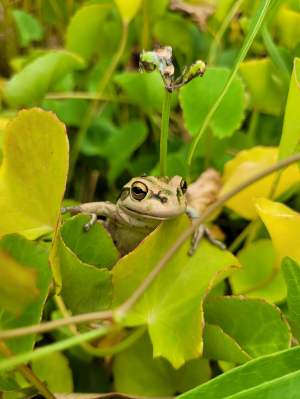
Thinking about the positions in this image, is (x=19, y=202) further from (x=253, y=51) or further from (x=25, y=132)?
(x=253, y=51)

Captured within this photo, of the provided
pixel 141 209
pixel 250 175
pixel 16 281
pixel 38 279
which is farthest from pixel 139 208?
pixel 16 281

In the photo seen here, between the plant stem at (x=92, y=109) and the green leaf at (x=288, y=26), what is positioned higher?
the green leaf at (x=288, y=26)

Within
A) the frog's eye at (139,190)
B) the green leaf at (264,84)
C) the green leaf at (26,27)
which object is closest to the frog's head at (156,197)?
the frog's eye at (139,190)

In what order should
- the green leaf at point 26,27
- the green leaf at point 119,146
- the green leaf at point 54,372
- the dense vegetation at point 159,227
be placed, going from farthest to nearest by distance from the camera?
1. the green leaf at point 26,27
2. the green leaf at point 119,146
3. the green leaf at point 54,372
4. the dense vegetation at point 159,227

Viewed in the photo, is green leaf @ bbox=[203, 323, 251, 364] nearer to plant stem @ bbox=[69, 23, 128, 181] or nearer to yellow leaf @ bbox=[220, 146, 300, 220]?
yellow leaf @ bbox=[220, 146, 300, 220]

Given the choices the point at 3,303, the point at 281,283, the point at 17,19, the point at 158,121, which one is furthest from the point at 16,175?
the point at 17,19

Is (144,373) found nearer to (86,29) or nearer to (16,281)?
(16,281)

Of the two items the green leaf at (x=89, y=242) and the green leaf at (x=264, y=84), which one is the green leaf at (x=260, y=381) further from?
the green leaf at (x=264, y=84)
